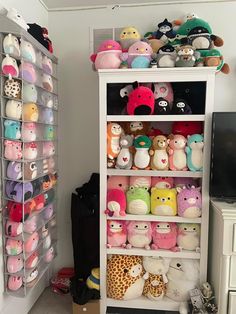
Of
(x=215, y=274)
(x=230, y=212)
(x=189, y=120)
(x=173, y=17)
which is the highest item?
(x=173, y=17)

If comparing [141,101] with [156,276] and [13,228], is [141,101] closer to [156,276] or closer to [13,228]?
[13,228]

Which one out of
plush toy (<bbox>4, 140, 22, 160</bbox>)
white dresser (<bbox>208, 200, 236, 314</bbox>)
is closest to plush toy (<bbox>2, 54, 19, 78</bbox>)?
plush toy (<bbox>4, 140, 22, 160</bbox>)

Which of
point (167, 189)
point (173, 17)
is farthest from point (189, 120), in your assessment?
point (173, 17)

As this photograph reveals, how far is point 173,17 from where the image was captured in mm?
1777

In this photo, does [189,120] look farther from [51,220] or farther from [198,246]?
[51,220]

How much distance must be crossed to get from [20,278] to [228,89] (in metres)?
1.79

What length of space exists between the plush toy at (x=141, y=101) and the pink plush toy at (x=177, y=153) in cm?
24

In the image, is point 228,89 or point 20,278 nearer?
point 20,278

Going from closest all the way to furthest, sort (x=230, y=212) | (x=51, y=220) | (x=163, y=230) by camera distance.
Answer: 1. (x=230, y=212)
2. (x=163, y=230)
3. (x=51, y=220)

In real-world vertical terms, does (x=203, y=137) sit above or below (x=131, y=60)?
below

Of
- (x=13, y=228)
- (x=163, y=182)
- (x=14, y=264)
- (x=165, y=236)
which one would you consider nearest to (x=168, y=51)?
(x=163, y=182)

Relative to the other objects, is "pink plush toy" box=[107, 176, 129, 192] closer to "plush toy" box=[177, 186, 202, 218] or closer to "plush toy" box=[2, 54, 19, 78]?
"plush toy" box=[177, 186, 202, 218]

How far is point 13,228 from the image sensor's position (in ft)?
4.25

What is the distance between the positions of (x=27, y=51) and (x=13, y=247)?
1.03m
